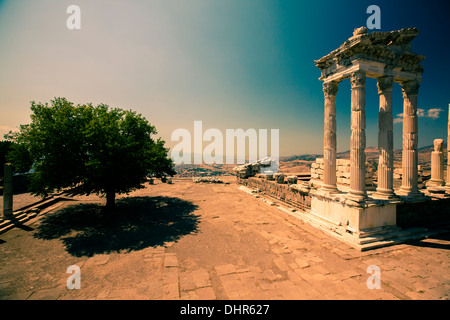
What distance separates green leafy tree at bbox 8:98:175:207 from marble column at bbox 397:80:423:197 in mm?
12626

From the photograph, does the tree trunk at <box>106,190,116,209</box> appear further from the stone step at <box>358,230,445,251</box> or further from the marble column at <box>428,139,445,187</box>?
the marble column at <box>428,139,445,187</box>

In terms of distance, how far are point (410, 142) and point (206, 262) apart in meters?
10.6

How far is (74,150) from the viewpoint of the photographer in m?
8.91

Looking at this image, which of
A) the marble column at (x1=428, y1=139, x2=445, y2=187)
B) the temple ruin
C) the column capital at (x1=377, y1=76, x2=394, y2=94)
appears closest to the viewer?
the temple ruin

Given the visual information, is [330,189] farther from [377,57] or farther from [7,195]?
[7,195]

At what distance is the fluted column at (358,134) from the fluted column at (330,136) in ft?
3.86

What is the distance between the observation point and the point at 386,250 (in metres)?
6.75

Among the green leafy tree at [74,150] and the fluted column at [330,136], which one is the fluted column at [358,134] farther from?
the green leafy tree at [74,150]

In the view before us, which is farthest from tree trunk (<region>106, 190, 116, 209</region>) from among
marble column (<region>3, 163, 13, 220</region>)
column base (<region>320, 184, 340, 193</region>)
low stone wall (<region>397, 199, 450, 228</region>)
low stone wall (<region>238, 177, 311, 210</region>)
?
low stone wall (<region>397, 199, 450, 228</region>)

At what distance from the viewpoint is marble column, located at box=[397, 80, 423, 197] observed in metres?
8.89

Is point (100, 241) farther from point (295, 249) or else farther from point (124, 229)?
point (295, 249)

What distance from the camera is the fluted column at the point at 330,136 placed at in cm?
913

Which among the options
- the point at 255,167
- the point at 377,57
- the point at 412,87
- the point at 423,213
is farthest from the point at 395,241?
the point at 255,167
